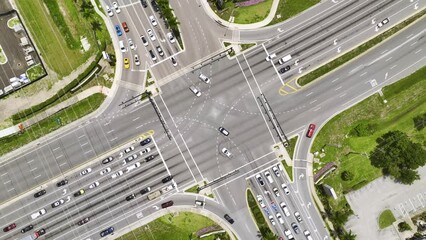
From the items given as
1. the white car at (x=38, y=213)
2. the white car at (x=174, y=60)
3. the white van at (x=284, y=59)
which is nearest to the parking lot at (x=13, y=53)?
the white car at (x=38, y=213)

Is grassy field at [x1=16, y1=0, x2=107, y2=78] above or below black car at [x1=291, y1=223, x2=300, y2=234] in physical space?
above

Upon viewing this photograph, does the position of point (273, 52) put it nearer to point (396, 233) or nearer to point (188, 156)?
point (188, 156)

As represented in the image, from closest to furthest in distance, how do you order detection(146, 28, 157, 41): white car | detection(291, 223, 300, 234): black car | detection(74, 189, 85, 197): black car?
detection(291, 223, 300, 234): black car
detection(74, 189, 85, 197): black car
detection(146, 28, 157, 41): white car

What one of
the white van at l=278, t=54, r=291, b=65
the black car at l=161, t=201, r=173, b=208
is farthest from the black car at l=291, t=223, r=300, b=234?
the white van at l=278, t=54, r=291, b=65

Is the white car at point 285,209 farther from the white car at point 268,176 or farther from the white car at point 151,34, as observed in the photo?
the white car at point 151,34

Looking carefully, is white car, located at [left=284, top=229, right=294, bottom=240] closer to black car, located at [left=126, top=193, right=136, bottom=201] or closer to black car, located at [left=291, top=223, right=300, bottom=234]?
black car, located at [left=291, top=223, right=300, bottom=234]

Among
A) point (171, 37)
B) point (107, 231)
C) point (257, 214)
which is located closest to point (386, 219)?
point (257, 214)
